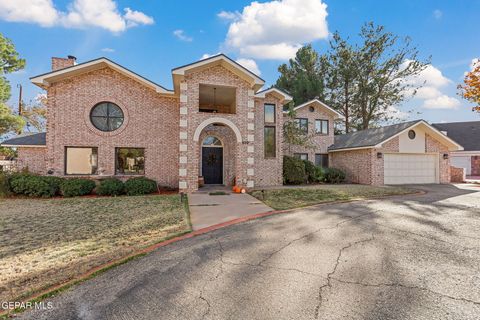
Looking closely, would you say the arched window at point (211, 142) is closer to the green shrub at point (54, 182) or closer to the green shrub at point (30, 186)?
the green shrub at point (54, 182)

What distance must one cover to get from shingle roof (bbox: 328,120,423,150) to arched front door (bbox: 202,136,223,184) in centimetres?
956

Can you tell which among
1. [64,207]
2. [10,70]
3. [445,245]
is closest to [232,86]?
[64,207]

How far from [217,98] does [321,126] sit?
411 inches

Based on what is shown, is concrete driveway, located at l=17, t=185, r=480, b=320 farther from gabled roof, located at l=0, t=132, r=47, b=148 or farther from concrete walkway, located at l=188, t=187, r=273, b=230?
gabled roof, located at l=0, t=132, r=47, b=148

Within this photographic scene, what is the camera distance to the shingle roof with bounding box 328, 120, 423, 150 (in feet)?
47.8

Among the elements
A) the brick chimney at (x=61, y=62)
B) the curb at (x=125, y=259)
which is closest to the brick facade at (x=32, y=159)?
the brick chimney at (x=61, y=62)

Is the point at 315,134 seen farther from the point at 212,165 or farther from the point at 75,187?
the point at 75,187

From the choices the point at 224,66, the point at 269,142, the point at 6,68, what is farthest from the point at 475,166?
the point at 6,68

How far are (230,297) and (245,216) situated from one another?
381 cm

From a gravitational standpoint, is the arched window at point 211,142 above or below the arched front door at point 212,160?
above

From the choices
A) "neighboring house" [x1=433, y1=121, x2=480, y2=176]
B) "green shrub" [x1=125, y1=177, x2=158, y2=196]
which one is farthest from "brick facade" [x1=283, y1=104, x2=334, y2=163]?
"neighboring house" [x1=433, y1=121, x2=480, y2=176]

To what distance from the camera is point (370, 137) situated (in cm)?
1594

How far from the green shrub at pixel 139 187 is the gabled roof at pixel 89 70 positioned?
4.95 meters

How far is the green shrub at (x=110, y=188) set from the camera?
1036 cm
